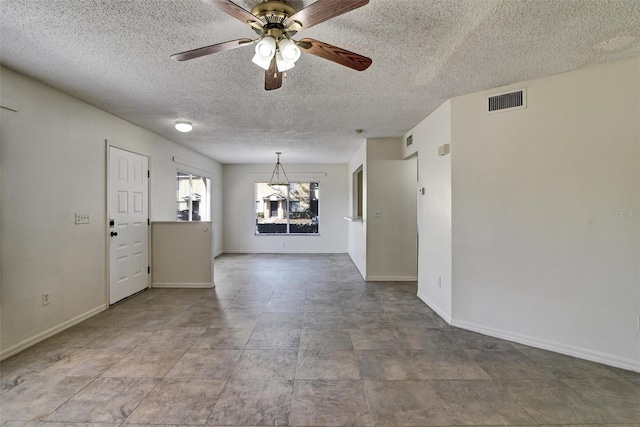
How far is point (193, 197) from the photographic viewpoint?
6473 mm

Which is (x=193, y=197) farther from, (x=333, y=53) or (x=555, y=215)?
(x=555, y=215)

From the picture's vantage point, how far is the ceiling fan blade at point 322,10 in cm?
137

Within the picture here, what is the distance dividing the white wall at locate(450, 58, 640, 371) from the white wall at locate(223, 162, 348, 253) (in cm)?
503

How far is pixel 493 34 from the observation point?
201 centimetres

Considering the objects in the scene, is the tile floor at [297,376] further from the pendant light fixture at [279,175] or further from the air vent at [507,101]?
the pendant light fixture at [279,175]

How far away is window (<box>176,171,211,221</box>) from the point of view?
5.89 metres

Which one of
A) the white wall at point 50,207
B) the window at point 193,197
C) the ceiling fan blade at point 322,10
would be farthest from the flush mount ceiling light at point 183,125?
the ceiling fan blade at point 322,10

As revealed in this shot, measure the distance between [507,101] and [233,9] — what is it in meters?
2.64

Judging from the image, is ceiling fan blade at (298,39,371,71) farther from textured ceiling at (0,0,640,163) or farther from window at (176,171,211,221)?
window at (176,171,211,221)

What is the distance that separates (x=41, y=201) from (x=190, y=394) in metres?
2.36

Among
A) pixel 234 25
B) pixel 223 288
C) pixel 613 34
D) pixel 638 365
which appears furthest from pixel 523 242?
pixel 223 288

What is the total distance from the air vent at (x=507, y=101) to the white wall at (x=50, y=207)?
4.34 meters

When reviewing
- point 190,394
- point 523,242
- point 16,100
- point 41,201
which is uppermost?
point 16,100

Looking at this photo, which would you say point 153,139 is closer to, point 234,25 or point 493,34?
point 234,25
